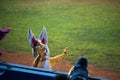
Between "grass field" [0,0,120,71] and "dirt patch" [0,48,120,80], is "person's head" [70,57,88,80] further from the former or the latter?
"grass field" [0,0,120,71]

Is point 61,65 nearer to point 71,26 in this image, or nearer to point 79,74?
point 79,74

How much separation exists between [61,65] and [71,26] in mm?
3162

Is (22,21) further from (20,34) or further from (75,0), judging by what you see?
(75,0)

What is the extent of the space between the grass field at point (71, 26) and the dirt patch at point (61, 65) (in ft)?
0.72

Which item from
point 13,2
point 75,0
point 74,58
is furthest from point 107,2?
point 74,58


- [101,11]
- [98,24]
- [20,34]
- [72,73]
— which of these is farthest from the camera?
[101,11]

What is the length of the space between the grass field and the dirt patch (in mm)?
218

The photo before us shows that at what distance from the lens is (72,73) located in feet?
10.9

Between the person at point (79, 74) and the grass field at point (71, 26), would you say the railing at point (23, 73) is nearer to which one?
the person at point (79, 74)

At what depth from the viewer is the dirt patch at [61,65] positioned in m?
5.58

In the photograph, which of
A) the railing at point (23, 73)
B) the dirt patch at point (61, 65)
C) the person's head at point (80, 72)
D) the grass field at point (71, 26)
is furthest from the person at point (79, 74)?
the grass field at point (71, 26)

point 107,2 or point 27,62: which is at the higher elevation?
point 107,2

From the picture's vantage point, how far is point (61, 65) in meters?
6.06

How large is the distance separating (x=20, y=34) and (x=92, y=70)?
3182 mm
